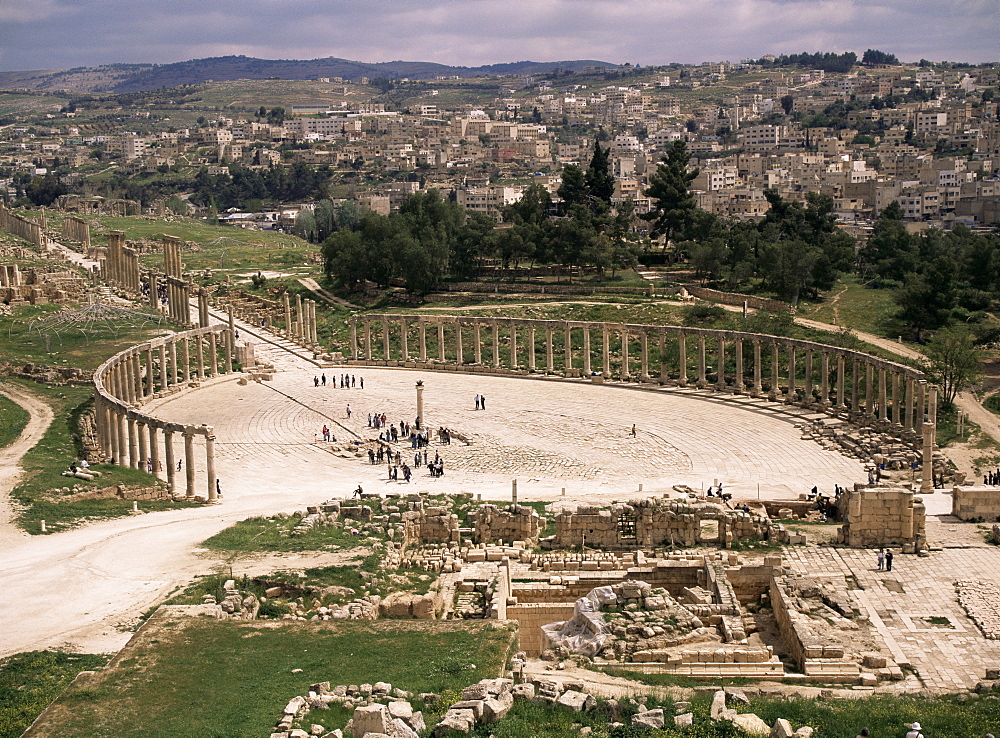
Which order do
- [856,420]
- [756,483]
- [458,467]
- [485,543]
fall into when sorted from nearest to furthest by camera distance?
[485,543]
[756,483]
[458,467]
[856,420]

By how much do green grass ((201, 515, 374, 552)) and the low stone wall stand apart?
2009 cm

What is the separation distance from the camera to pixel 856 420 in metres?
56.2

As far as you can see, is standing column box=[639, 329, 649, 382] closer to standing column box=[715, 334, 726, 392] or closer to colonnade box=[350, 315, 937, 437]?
colonnade box=[350, 315, 937, 437]

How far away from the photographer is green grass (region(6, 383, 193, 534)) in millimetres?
38969

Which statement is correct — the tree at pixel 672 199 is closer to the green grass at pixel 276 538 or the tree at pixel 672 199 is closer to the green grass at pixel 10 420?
the green grass at pixel 10 420

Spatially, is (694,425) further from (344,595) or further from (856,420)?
(344,595)

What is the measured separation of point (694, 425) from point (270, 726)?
3762 cm

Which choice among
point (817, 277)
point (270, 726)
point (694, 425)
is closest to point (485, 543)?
point (270, 726)

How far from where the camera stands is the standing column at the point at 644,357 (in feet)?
220

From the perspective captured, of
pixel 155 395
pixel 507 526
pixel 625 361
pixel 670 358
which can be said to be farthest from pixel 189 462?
pixel 670 358

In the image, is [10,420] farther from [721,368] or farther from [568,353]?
[721,368]

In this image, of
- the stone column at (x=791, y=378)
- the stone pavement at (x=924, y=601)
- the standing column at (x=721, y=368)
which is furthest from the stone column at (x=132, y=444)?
the stone column at (x=791, y=378)

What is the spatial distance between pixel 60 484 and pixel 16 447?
22.5ft

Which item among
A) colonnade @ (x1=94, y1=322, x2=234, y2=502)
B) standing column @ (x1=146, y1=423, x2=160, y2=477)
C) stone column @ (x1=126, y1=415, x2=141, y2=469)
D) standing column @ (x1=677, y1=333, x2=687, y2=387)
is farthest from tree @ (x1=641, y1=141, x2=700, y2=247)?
standing column @ (x1=146, y1=423, x2=160, y2=477)
